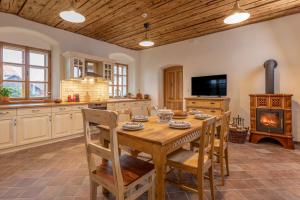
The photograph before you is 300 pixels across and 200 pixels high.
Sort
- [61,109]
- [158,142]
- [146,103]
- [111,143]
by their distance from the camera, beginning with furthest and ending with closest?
[146,103] < [61,109] < [158,142] < [111,143]

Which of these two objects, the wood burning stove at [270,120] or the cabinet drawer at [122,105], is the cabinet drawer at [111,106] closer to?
the cabinet drawer at [122,105]

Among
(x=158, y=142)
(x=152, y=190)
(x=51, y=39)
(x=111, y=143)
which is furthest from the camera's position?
(x=51, y=39)

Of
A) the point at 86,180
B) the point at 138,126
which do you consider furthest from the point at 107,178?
the point at 86,180

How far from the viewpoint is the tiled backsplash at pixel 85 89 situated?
14.9 feet

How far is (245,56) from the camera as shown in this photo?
425 centimetres

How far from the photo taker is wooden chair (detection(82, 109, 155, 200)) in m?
1.19

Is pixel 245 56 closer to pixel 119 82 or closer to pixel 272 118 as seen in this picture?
pixel 272 118

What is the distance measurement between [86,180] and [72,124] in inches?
86.1

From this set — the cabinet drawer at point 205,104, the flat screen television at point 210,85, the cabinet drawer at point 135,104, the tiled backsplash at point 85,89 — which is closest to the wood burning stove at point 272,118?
the cabinet drawer at point 205,104

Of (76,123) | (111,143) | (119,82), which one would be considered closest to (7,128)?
(76,123)

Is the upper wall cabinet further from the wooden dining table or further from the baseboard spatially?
the wooden dining table

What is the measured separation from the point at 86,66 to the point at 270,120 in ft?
15.7

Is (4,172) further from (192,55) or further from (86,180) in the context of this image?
(192,55)

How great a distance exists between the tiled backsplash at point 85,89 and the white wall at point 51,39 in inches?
7.7
